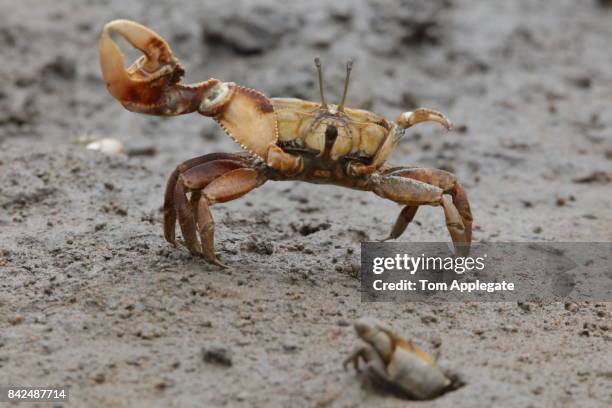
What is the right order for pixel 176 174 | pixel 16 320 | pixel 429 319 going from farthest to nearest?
pixel 176 174
pixel 429 319
pixel 16 320

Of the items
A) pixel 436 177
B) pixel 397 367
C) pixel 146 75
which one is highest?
pixel 146 75

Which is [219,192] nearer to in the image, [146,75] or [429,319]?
[146,75]

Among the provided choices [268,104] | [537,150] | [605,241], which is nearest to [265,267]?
[268,104]

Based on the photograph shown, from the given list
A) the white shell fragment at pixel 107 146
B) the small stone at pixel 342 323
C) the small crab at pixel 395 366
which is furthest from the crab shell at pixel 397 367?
the white shell fragment at pixel 107 146

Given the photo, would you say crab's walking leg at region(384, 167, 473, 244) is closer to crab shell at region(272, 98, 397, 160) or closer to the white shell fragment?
crab shell at region(272, 98, 397, 160)

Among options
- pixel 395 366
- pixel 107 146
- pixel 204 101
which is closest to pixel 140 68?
pixel 204 101

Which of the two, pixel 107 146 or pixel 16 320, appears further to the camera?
pixel 107 146

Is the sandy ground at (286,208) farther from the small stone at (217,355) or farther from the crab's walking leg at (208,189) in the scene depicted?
the crab's walking leg at (208,189)
